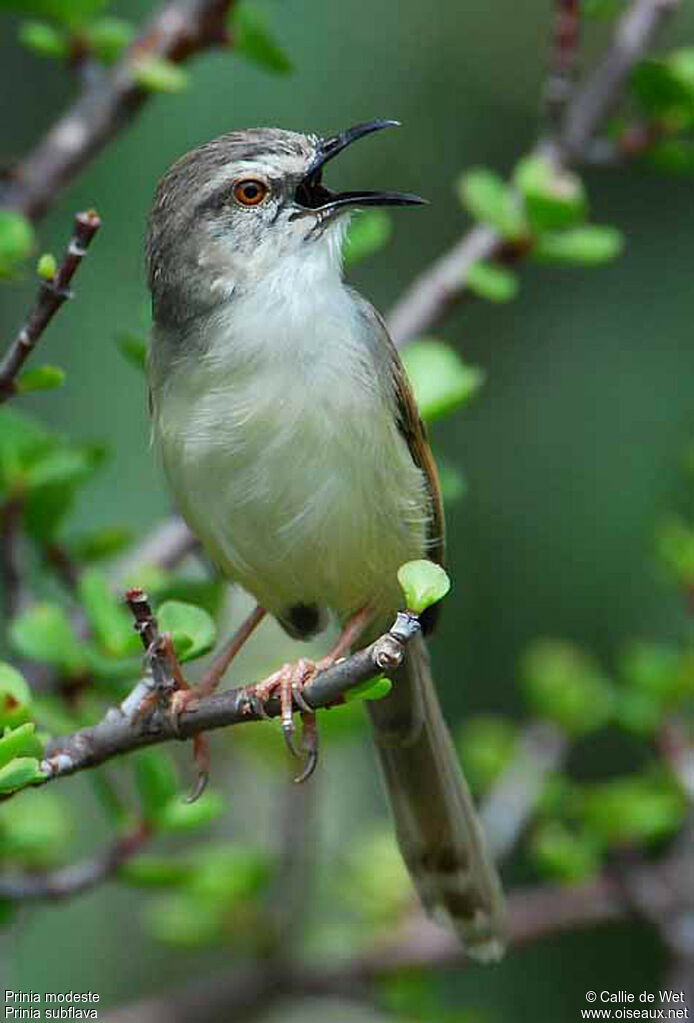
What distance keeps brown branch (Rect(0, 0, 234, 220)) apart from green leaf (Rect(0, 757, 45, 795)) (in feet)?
5.86

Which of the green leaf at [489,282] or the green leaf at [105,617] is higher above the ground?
the green leaf at [489,282]

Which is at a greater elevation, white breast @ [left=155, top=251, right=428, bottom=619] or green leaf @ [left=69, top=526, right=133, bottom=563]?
white breast @ [left=155, top=251, right=428, bottom=619]

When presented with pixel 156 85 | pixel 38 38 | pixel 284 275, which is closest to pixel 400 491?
pixel 284 275

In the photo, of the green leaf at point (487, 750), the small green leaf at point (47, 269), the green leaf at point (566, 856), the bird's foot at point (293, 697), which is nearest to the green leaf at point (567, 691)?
the green leaf at point (487, 750)

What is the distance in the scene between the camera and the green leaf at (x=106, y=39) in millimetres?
4008

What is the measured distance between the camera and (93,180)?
17.4ft

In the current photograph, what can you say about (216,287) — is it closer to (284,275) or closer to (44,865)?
(284,275)

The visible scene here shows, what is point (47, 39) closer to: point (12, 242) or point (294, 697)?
point (12, 242)

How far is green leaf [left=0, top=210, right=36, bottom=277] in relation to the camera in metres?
3.30

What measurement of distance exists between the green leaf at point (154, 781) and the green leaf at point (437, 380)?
96 cm

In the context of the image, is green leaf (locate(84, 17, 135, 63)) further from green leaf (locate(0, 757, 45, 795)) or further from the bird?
green leaf (locate(0, 757, 45, 795))

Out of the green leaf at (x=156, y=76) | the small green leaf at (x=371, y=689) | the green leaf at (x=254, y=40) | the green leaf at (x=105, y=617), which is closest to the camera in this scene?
the small green leaf at (x=371, y=689)

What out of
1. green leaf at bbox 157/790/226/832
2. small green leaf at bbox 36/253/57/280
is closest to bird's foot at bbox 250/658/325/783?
green leaf at bbox 157/790/226/832

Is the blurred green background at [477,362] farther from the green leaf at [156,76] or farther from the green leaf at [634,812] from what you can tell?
the green leaf at [156,76]
